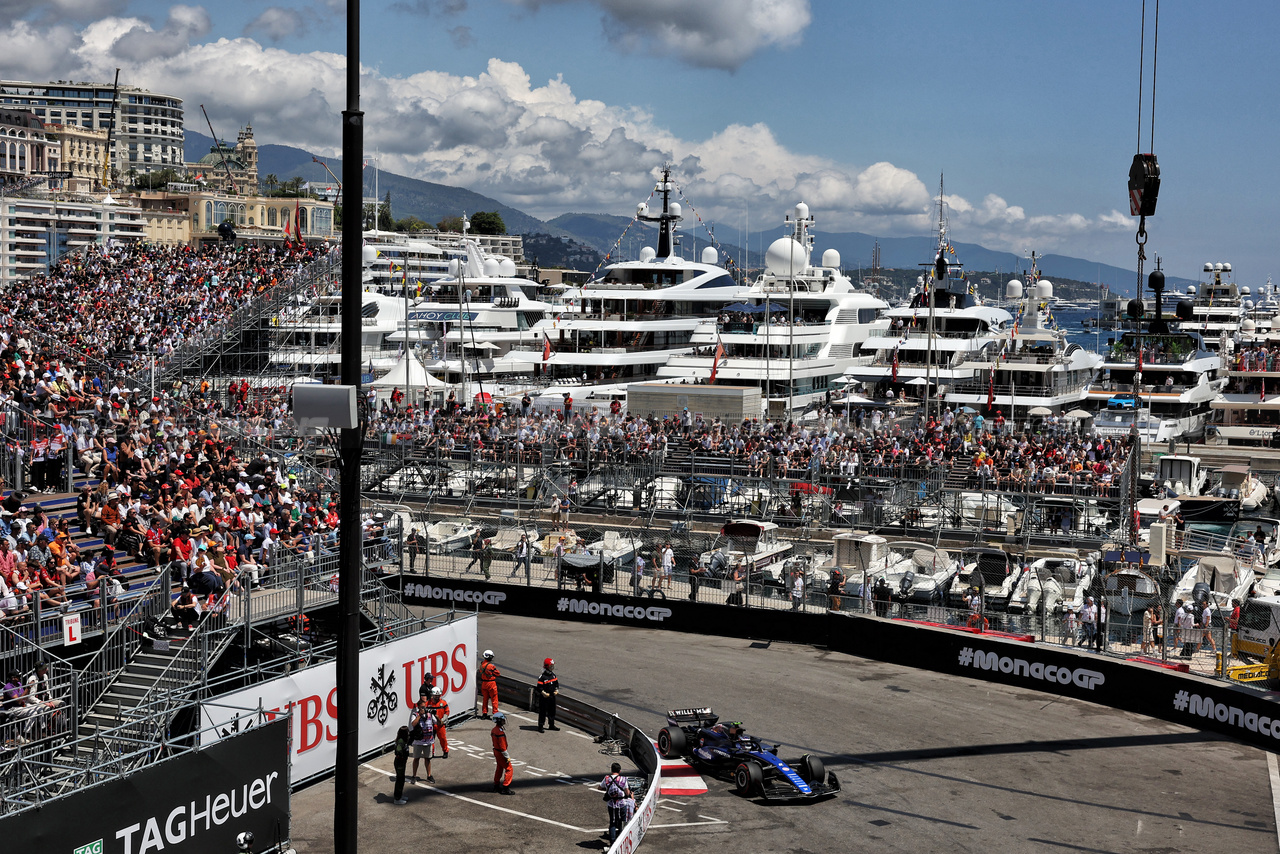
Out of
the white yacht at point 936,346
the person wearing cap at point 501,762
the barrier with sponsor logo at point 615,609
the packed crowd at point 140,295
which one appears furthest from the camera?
the white yacht at point 936,346

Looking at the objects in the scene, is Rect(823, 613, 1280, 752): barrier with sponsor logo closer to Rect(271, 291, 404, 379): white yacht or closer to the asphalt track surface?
the asphalt track surface

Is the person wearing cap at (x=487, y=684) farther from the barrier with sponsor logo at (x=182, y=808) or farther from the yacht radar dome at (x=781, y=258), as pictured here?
the yacht radar dome at (x=781, y=258)

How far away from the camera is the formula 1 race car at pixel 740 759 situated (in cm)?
1614

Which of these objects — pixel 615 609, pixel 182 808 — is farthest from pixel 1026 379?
pixel 182 808

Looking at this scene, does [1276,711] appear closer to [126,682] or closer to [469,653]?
[469,653]

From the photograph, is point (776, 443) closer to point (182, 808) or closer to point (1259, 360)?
point (182, 808)

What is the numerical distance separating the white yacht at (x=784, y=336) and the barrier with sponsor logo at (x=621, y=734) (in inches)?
1165

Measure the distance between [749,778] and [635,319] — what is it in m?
45.4

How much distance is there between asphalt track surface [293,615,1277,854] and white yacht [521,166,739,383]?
117ft

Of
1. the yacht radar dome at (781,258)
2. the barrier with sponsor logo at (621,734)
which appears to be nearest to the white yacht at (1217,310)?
the yacht radar dome at (781,258)

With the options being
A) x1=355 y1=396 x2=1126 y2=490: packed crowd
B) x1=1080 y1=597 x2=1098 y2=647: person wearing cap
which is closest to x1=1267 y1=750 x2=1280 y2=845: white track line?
x1=1080 y1=597 x2=1098 y2=647: person wearing cap

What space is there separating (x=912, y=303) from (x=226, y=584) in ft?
157

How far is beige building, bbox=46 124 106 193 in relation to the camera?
180 metres

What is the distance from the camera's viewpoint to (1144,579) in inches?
928
